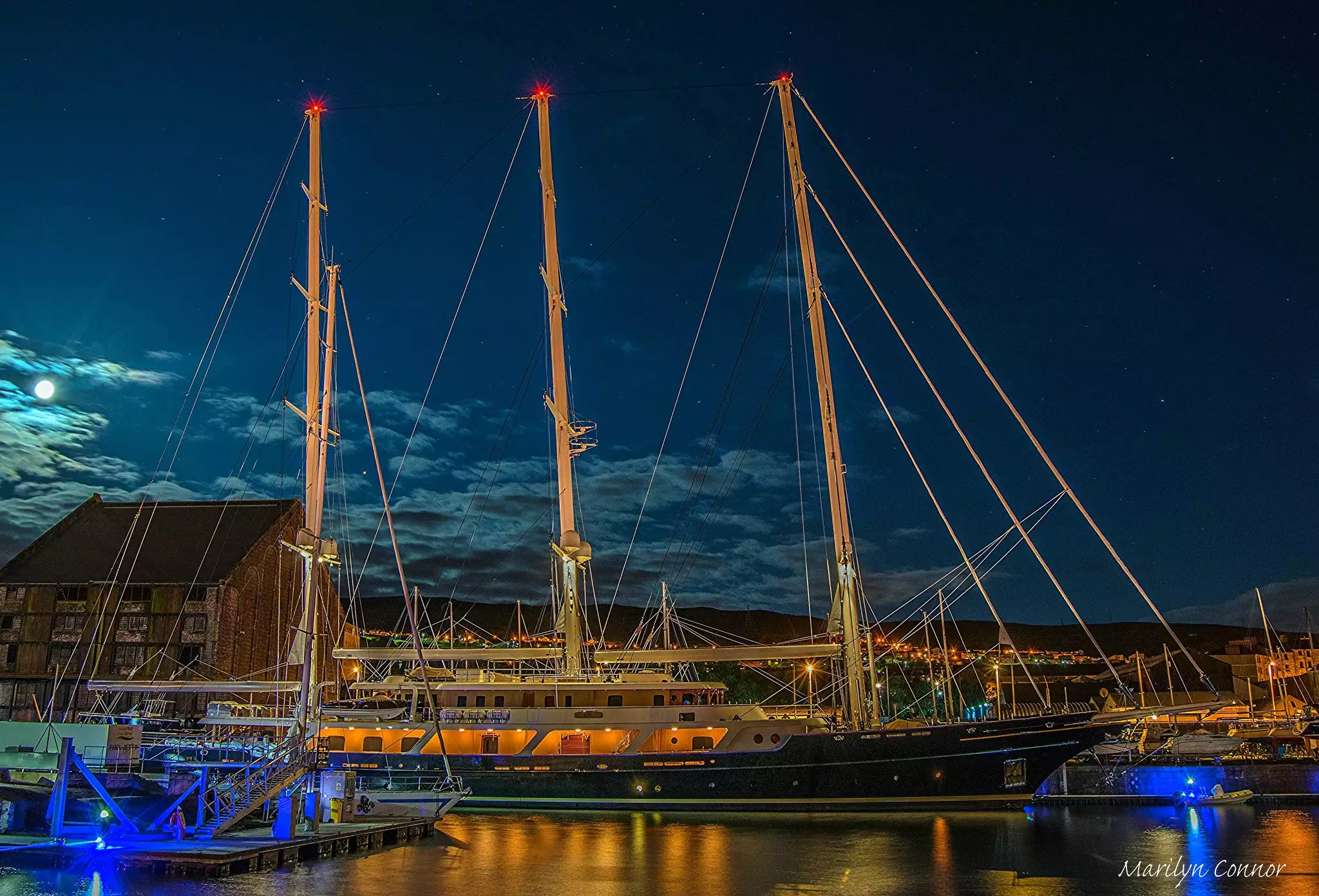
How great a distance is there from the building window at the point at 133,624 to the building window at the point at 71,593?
306 centimetres

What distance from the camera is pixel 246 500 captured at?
Result: 6644 cm

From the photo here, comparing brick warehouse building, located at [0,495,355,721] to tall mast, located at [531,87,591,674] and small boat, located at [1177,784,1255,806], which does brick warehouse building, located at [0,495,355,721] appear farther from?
small boat, located at [1177,784,1255,806]

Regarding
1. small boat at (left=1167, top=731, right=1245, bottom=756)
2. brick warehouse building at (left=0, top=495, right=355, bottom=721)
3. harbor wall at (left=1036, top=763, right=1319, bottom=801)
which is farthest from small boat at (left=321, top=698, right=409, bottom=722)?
small boat at (left=1167, top=731, right=1245, bottom=756)

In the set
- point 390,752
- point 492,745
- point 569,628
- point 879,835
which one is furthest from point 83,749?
point 879,835

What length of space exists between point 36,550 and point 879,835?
5582 centimetres

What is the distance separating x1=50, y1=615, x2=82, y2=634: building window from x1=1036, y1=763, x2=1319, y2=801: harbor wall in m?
51.7

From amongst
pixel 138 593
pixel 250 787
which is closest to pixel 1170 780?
pixel 250 787

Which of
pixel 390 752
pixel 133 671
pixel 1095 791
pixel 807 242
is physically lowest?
pixel 1095 791

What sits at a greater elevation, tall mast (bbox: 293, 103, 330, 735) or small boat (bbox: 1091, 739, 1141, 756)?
tall mast (bbox: 293, 103, 330, 735)

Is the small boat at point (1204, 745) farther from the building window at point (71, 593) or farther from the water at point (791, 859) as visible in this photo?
the building window at point (71, 593)

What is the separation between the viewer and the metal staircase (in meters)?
24.2

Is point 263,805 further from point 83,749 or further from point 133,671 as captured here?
point 133,671

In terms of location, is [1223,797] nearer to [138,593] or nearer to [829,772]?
[829,772]

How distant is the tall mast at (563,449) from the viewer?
39500 mm
